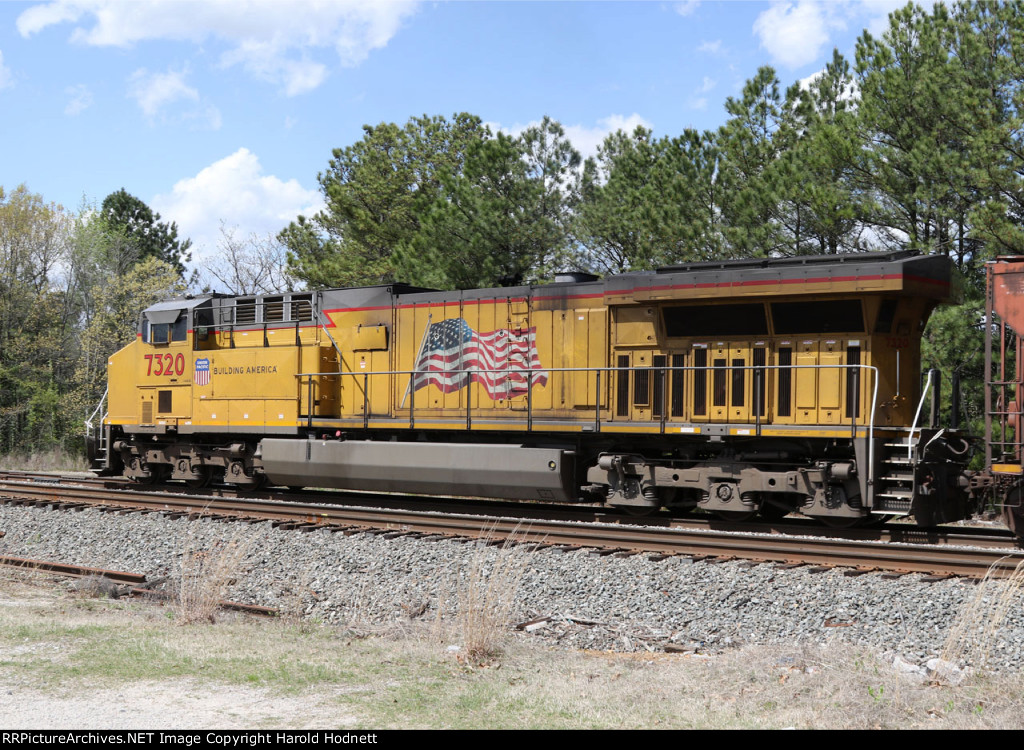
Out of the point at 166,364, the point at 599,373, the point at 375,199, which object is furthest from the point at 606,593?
the point at 375,199

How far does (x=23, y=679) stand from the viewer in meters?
6.10

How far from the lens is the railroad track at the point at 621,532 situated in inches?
374

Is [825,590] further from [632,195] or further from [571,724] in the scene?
[632,195]

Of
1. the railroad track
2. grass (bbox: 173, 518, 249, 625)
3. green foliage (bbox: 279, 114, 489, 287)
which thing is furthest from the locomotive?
green foliage (bbox: 279, 114, 489, 287)

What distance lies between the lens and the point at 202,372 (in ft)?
54.0

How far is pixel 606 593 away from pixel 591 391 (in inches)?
184

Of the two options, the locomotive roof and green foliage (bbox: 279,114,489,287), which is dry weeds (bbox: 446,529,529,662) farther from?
green foliage (bbox: 279,114,489,287)

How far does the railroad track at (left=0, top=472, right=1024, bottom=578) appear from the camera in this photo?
31.2 feet

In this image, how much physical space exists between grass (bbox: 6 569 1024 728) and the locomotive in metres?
4.80

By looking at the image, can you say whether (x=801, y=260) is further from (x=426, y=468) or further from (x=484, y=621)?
(x=484, y=621)

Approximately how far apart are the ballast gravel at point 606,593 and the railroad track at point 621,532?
41 cm

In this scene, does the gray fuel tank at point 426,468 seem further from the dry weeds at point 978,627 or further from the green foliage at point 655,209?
the green foliage at point 655,209

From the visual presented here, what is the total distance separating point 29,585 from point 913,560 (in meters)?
9.18

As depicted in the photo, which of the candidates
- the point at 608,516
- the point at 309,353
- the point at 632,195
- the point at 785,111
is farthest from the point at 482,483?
the point at 785,111
